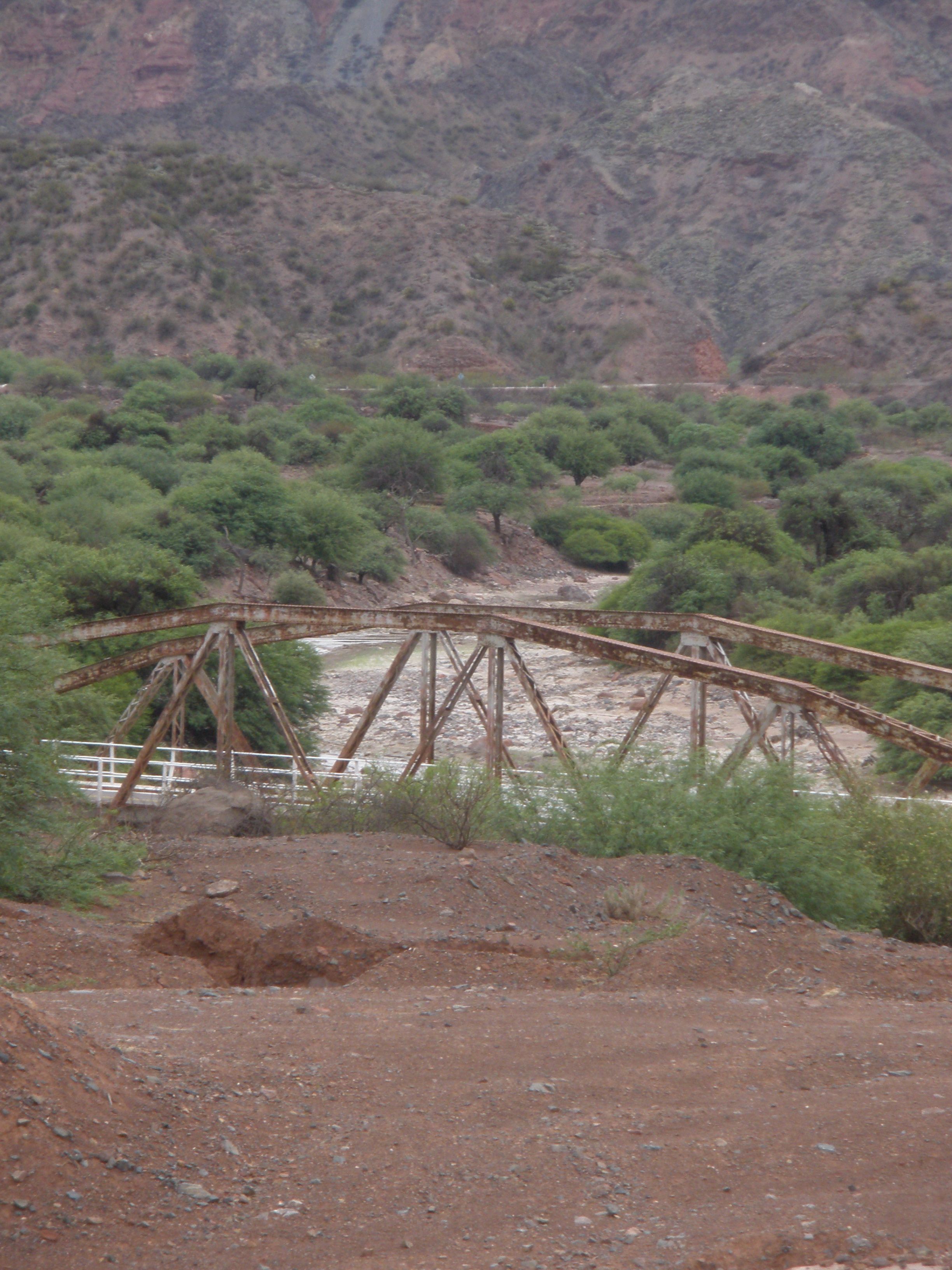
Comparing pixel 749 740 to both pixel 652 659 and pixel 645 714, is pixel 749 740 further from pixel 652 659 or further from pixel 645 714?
pixel 645 714

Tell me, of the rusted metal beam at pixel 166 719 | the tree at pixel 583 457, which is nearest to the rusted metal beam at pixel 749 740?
the rusted metal beam at pixel 166 719

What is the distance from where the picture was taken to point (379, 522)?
50406mm

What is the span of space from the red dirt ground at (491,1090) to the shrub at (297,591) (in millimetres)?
29702

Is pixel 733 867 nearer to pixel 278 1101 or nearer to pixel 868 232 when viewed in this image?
pixel 278 1101

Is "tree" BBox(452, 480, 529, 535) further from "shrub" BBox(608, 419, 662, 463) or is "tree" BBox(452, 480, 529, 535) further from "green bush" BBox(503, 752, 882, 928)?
"green bush" BBox(503, 752, 882, 928)

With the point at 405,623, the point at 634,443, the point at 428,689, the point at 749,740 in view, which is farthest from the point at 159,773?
the point at 634,443

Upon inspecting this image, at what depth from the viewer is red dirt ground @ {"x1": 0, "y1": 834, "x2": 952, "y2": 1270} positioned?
5.03 m

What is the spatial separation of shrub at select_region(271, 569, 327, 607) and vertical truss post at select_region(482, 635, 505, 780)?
26.1 m

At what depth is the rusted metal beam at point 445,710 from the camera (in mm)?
13469

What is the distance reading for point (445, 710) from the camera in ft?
45.7

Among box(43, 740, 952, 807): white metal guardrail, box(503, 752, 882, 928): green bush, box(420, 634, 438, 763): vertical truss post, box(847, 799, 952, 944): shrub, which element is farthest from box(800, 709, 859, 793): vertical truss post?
box(420, 634, 438, 763): vertical truss post

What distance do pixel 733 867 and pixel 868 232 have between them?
123140 millimetres

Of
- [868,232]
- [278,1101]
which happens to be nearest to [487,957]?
[278,1101]

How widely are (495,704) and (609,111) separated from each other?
151 meters
